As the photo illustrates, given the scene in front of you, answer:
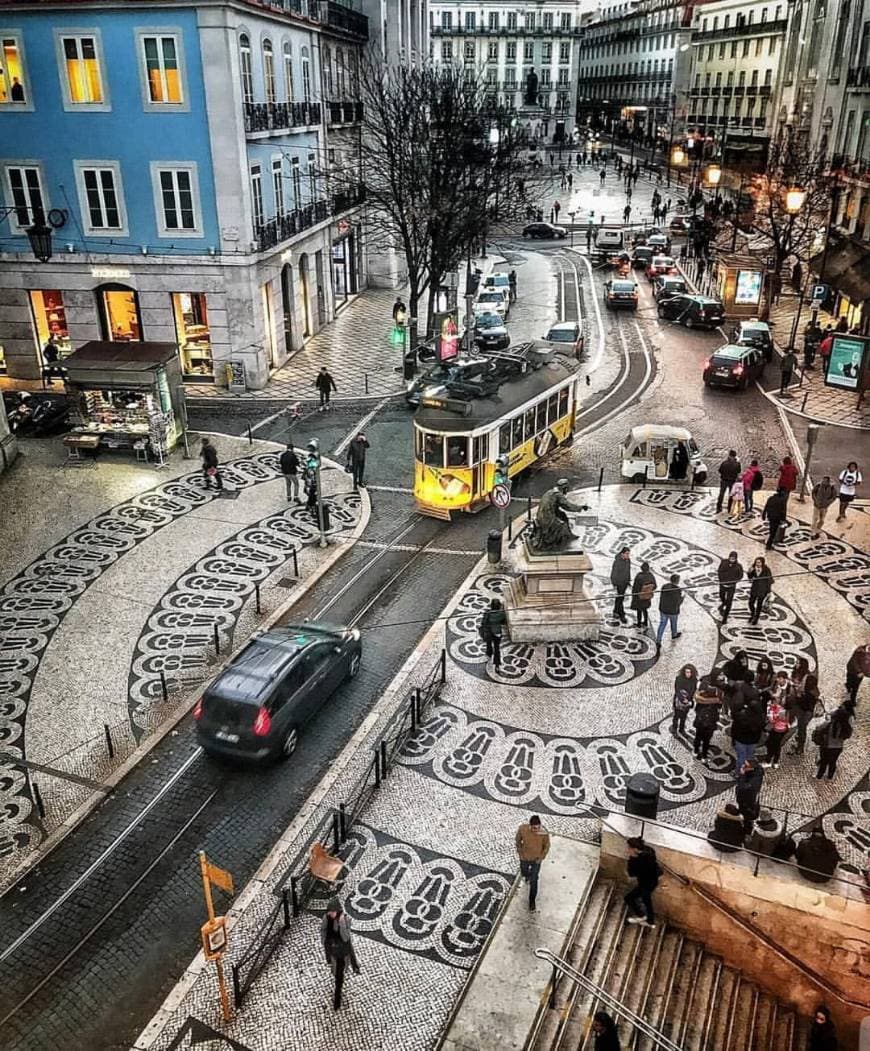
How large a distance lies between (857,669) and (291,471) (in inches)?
517

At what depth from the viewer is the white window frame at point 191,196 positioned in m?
27.6

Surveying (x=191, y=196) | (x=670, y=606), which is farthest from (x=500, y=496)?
(x=191, y=196)

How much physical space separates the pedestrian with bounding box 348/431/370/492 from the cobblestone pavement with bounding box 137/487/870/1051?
5612 millimetres

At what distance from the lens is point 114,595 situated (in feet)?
56.9

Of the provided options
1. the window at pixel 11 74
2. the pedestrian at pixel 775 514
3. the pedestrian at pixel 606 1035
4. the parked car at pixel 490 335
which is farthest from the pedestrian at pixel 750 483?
the window at pixel 11 74

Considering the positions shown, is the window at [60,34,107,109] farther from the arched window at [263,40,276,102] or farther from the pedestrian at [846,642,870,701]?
the pedestrian at [846,642,870,701]

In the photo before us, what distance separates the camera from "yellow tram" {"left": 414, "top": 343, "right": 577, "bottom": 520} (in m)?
20.0

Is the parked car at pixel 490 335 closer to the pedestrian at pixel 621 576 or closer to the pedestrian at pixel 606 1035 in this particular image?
the pedestrian at pixel 621 576

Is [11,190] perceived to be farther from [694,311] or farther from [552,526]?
[694,311]

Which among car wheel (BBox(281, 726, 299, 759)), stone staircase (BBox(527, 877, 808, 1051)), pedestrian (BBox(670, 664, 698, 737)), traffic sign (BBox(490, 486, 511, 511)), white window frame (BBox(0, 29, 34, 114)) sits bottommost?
stone staircase (BBox(527, 877, 808, 1051))

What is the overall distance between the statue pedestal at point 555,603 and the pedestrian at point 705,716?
295 cm

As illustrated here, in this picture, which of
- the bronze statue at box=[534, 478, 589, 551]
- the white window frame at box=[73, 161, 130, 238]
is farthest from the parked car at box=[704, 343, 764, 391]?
the white window frame at box=[73, 161, 130, 238]

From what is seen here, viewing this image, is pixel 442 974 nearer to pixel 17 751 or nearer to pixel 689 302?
pixel 17 751

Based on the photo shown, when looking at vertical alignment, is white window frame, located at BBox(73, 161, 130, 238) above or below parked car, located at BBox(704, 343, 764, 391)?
above
